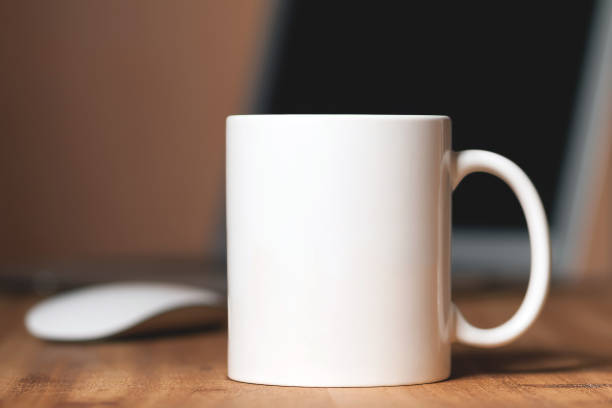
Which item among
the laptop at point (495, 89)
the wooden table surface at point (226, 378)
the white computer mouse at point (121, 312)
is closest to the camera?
the wooden table surface at point (226, 378)

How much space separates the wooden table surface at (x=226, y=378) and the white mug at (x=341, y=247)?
0.05 feet

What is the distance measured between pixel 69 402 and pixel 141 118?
125 cm

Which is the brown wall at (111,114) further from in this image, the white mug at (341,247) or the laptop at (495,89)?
the white mug at (341,247)

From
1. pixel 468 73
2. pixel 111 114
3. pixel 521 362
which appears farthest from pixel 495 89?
pixel 111 114

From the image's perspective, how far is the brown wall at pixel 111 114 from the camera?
161cm

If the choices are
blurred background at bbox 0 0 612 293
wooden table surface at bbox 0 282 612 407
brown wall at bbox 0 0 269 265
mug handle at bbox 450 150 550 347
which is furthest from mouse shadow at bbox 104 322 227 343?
brown wall at bbox 0 0 269 265

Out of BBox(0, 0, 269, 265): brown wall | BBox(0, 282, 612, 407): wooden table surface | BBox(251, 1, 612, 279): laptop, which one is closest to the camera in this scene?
BBox(0, 282, 612, 407): wooden table surface

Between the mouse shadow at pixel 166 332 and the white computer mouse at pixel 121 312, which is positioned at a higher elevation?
the white computer mouse at pixel 121 312

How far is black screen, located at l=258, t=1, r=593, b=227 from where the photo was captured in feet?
2.89

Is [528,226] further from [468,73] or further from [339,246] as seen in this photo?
[468,73]

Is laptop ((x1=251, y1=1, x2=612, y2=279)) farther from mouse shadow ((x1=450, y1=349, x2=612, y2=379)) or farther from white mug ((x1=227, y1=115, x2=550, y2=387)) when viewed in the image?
white mug ((x1=227, y1=115, x2=550, y2=387))

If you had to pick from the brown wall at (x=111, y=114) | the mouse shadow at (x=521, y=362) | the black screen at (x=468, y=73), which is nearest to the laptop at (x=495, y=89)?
the black screen at (x=468, y=73)

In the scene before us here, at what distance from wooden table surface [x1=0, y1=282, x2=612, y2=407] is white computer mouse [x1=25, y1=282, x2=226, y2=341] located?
0.01m

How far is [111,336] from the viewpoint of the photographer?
644 mm
